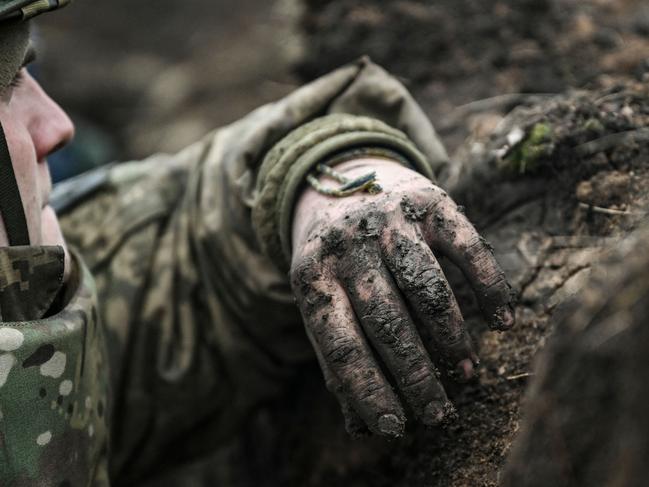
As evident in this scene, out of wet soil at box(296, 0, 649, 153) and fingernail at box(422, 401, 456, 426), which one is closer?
fingernail at box(422, 401, 456, 426)

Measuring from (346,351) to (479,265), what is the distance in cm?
21

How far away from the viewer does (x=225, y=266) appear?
1.54m

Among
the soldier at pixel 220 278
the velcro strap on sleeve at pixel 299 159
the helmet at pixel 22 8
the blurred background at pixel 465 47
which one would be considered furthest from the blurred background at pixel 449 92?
the helmet at pixel 22 8

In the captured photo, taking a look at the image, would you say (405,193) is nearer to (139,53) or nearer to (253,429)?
(253,429)

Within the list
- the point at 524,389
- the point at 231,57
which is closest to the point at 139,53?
the point at 231,57

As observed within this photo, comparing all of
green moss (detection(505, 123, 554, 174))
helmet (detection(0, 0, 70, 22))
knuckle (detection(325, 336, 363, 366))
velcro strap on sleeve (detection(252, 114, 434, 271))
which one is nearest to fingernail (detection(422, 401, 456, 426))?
knuckle (detection(325, 336, 363, 366))

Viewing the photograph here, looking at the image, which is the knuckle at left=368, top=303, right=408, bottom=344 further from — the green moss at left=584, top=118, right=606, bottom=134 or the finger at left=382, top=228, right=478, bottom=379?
the green moss at left=584, top=118, right=606, bottom=134

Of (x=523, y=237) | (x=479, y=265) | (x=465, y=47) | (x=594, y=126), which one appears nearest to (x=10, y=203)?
(x=479, y=265)

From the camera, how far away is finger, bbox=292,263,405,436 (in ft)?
3.16

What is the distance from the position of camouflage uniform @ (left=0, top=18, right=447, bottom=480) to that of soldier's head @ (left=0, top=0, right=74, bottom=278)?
0.55 feet

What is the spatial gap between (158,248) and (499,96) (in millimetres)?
917

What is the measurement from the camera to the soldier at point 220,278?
1.00 meters

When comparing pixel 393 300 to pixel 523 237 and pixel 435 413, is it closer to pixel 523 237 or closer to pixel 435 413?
pixel 435 413

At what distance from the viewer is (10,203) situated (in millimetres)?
1116
